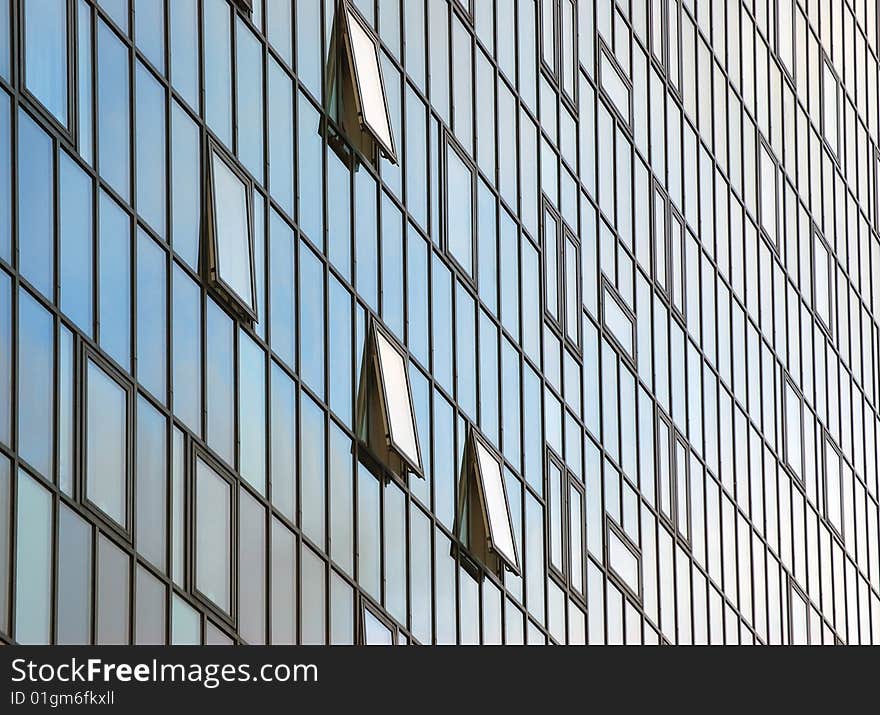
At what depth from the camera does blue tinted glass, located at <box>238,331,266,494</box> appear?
32.0 meters

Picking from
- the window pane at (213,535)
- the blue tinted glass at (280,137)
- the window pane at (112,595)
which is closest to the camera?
the window pane at (112,595)

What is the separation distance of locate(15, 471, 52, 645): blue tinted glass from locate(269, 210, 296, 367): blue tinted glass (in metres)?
7.10

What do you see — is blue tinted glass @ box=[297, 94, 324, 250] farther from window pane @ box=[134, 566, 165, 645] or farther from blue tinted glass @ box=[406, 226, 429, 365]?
window pane @ box=[134, 566, 165, 645]

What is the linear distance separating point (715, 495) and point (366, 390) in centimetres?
1715

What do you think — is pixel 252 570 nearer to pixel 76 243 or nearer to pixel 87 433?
pixel 87 433

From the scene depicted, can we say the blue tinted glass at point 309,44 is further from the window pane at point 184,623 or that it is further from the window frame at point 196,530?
the window pane at point 184,623

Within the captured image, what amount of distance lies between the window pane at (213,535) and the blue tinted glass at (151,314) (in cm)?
155

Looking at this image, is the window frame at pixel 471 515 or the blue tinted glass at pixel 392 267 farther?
the window frame at pixel 471 515

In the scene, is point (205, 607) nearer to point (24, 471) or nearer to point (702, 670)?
point (24, 471)

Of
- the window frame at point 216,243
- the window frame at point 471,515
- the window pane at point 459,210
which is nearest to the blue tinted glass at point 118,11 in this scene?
the window frame at point 216,243

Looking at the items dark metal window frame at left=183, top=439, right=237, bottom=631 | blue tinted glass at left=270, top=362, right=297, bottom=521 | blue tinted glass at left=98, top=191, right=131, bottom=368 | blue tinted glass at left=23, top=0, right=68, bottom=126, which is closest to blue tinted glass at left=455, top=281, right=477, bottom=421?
blue tinted glass at left=270, top=362, right=297, bottom=521

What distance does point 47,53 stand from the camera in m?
28.5

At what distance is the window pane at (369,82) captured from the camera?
119 ft

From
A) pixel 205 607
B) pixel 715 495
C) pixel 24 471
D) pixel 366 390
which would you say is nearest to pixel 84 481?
pixel 24 471
